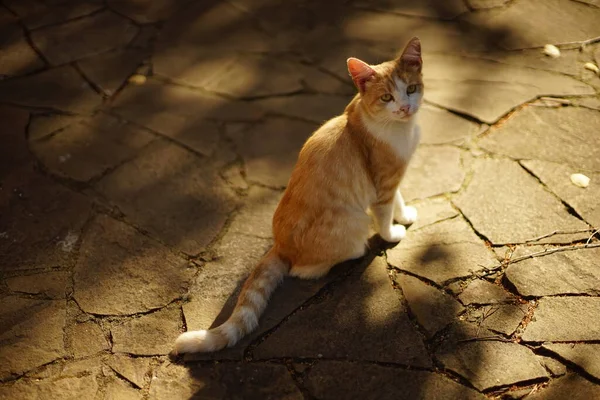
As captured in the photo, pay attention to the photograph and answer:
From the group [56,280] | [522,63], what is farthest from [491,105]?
[56,280]

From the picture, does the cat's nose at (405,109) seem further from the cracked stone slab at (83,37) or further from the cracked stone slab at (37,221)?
the cracked stone slab at (83,37)

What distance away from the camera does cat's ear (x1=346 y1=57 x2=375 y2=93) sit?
9.58 ft

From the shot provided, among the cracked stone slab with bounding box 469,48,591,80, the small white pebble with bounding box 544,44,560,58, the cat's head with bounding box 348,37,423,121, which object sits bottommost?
the cracked stone slab with bounding box 469,48,591,80

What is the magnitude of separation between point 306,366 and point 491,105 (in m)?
2.60

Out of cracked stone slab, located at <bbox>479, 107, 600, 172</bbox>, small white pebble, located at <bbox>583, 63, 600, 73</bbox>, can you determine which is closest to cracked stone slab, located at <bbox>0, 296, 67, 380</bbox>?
cracked stone slab, located at <bbox>479, 107, 600, 172</bbox>

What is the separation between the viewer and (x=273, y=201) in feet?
12.3

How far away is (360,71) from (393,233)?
1037 millimetres

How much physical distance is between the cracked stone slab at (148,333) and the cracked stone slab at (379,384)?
826 millimetres

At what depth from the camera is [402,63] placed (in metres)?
3.02

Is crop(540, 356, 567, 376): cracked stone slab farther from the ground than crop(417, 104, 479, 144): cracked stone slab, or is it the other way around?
crop(417, 104, 479, 144): cracked stone slab

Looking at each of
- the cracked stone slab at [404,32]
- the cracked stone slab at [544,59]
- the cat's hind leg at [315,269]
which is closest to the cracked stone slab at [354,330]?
the cat's hind leg at [315,269]

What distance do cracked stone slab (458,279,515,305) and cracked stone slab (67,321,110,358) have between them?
2020 mm

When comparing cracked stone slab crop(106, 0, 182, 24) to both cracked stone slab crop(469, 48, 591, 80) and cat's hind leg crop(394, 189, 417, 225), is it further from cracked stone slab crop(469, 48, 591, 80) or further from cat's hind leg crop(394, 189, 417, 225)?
cat's hind leg crop(394, 189, 417, 225)

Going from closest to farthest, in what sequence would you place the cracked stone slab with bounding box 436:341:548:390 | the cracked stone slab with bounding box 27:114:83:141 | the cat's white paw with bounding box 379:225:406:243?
the cracked stone slab with bounding box 436:341:548:390
the cat's white paw with bounding box 379:225:406:243
the cracked stone slab with bounding box 27:114:83:141
